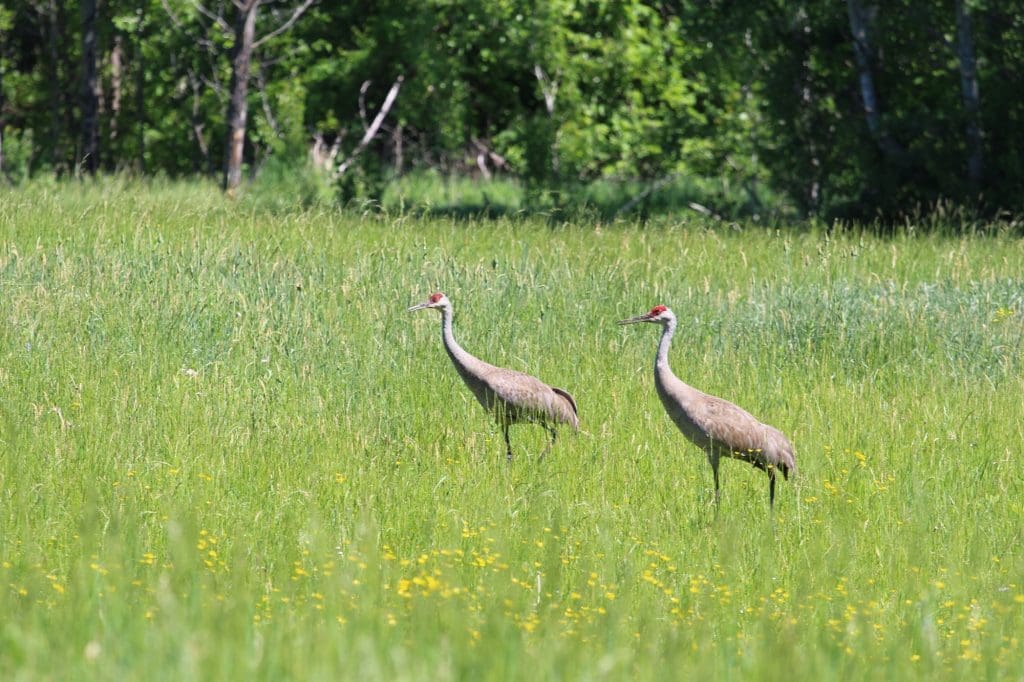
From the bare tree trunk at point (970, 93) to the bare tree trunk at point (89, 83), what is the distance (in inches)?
445

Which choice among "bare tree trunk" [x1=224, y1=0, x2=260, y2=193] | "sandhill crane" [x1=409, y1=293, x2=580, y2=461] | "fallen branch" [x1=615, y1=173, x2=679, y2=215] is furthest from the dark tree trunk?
"sandhill crane" [x1=409, y1=293, x2=580, y2=461]

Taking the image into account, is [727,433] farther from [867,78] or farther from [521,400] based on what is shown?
[867,78]

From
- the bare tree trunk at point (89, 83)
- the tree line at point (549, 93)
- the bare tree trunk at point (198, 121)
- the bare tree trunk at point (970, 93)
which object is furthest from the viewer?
the bare tree trunk at point (198, 121)

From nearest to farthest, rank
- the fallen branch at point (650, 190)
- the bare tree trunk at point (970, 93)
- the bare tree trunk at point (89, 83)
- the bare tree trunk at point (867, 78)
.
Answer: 1. the bare tree trunk at point (970, 93)
2. the bare tree trunk at point (867, 78)
3. the fallen branch at point (650, 190)
4. the bare tree trunk at point (89, 83)

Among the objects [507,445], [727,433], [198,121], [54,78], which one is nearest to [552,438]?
[507,445]

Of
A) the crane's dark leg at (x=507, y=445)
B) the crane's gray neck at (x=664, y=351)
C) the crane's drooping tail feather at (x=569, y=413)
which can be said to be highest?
the crane's gray neck at (x=664, y=351)

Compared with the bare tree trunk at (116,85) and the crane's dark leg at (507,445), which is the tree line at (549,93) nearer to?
the bare tree trunk at (116,85)

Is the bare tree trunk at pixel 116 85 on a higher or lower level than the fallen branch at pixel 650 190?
higher

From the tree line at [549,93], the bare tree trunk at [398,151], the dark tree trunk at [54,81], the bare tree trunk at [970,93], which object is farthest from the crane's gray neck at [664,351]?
the dark tree trunk at [54,81]

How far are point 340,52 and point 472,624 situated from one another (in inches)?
799

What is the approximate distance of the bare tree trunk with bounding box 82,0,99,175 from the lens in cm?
1919

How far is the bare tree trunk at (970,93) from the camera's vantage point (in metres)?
14.6

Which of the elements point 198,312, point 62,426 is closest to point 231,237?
point 198,312

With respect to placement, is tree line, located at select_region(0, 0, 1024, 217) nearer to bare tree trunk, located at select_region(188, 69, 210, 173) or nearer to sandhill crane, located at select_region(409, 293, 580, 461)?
bare tree trunk, located at select_region(188, 69, 210, 173)
